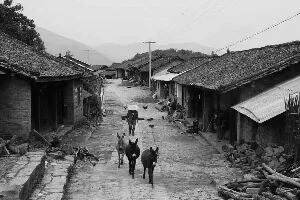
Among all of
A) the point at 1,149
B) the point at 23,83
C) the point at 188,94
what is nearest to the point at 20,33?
the point at 188,94

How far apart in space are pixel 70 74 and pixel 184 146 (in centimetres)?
657

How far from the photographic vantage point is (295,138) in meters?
12.9

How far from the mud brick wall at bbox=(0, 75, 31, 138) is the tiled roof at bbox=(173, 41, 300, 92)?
8125mm

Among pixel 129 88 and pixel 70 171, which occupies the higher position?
pixel 129 88

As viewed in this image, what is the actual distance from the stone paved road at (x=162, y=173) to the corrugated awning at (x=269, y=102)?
2.14m

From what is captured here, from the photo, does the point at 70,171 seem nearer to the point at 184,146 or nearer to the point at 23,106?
the point at 23,106

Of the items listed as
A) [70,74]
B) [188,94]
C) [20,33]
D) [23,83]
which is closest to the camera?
[23,83]

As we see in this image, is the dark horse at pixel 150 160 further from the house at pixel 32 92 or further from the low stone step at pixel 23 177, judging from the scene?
the house at pixel 32 92

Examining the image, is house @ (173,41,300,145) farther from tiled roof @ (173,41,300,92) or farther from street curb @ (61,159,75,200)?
street curb @ (61,159,75,200)

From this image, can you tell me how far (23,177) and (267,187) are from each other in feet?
20.7

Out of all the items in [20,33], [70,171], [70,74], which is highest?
[20,33]

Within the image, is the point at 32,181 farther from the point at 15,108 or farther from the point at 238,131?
the point at 238,131

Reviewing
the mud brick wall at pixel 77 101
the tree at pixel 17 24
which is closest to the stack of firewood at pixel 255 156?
the mud brick wall at pixel 77 101

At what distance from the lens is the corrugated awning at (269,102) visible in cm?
1439
